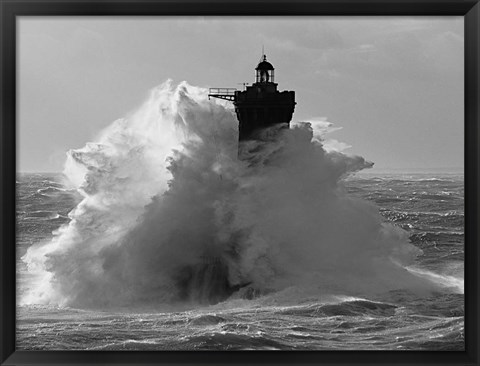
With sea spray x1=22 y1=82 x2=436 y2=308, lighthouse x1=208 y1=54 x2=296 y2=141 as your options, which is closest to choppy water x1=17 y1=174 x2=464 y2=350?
sea spray x1=22 y1=82 x2=436 y2=308

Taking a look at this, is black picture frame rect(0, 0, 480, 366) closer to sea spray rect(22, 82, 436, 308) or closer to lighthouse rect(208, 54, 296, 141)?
lighthouse rect(208, 54, 296, 141)

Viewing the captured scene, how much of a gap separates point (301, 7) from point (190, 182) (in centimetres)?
382

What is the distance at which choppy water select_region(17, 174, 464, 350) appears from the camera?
5.46 meters

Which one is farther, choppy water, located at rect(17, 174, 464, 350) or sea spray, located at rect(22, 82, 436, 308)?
sea spray, located at rect(22, 82, 436, 308)

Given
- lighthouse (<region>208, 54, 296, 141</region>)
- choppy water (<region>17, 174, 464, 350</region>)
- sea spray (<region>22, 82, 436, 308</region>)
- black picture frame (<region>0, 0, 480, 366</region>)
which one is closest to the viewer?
black picture frame (<region>0, 0, 480, 366</region>)

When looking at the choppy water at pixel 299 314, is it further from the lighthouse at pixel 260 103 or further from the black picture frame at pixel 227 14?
the lighthouse at pixel 260 103

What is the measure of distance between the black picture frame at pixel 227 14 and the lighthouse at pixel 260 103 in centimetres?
196

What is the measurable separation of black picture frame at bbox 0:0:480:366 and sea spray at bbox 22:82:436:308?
2.25m

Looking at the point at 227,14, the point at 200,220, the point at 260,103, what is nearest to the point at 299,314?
the point at 200,220

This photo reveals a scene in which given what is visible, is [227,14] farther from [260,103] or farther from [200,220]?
[200,220]

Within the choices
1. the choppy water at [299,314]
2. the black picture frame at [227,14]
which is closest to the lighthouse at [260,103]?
the choppy water at [299,314]

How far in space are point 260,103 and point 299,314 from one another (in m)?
2.84

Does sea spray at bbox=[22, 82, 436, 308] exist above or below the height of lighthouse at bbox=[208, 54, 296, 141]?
below

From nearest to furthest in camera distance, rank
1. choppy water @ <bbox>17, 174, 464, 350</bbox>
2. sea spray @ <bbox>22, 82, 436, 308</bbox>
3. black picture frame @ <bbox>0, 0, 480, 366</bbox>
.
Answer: black picture frame @ <bbox>0, 0, 480, 366</bbox> < choppy water @ <bbox>17, 174, 464, 350</bbox> < sea spray @ <bbox>22, 82, 436, 308</bbox>
